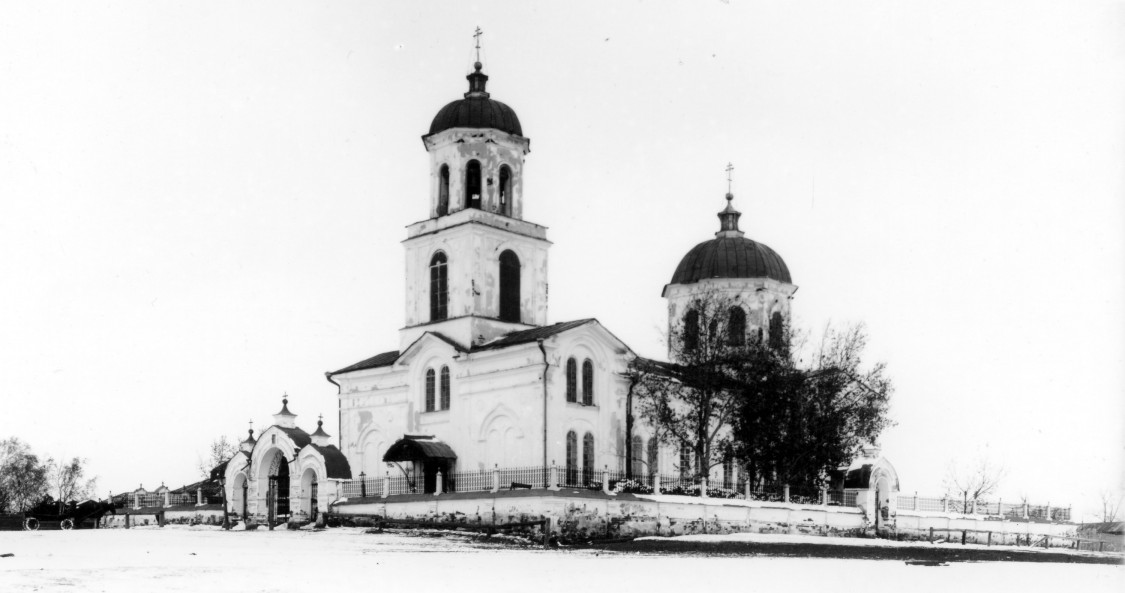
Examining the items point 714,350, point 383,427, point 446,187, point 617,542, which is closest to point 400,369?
point 383,427

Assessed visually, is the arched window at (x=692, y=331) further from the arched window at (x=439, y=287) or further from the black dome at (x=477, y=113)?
the black dome at (x=477, y=113)

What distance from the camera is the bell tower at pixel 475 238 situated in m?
35.4

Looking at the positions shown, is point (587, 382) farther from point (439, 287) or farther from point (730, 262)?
point (730, 262)

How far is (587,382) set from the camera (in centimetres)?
3428

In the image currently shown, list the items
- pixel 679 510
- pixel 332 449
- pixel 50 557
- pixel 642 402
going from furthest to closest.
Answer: pixel 642 402
pixel 332 449
pixel 679 510
pixel 50 557

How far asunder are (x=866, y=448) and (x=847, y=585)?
22.4m

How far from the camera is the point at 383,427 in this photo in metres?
36.6

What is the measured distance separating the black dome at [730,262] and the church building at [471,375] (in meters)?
6.12

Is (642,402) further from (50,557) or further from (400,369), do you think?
(50,557)

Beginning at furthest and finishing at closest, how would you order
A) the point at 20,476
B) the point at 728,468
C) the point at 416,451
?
the point at 20,476, the point at 728,468, the point at 416,451

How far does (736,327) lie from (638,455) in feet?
27.2

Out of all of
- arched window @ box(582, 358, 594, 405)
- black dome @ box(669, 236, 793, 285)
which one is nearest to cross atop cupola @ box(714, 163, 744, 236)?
black dome @ box(669, 236, 793, 285)

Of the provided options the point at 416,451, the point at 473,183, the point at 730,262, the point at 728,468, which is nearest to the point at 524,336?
the point at 416,451

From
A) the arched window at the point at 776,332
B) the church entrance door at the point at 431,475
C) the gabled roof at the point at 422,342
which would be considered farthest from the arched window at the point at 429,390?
the arched window at the point at 776,332
